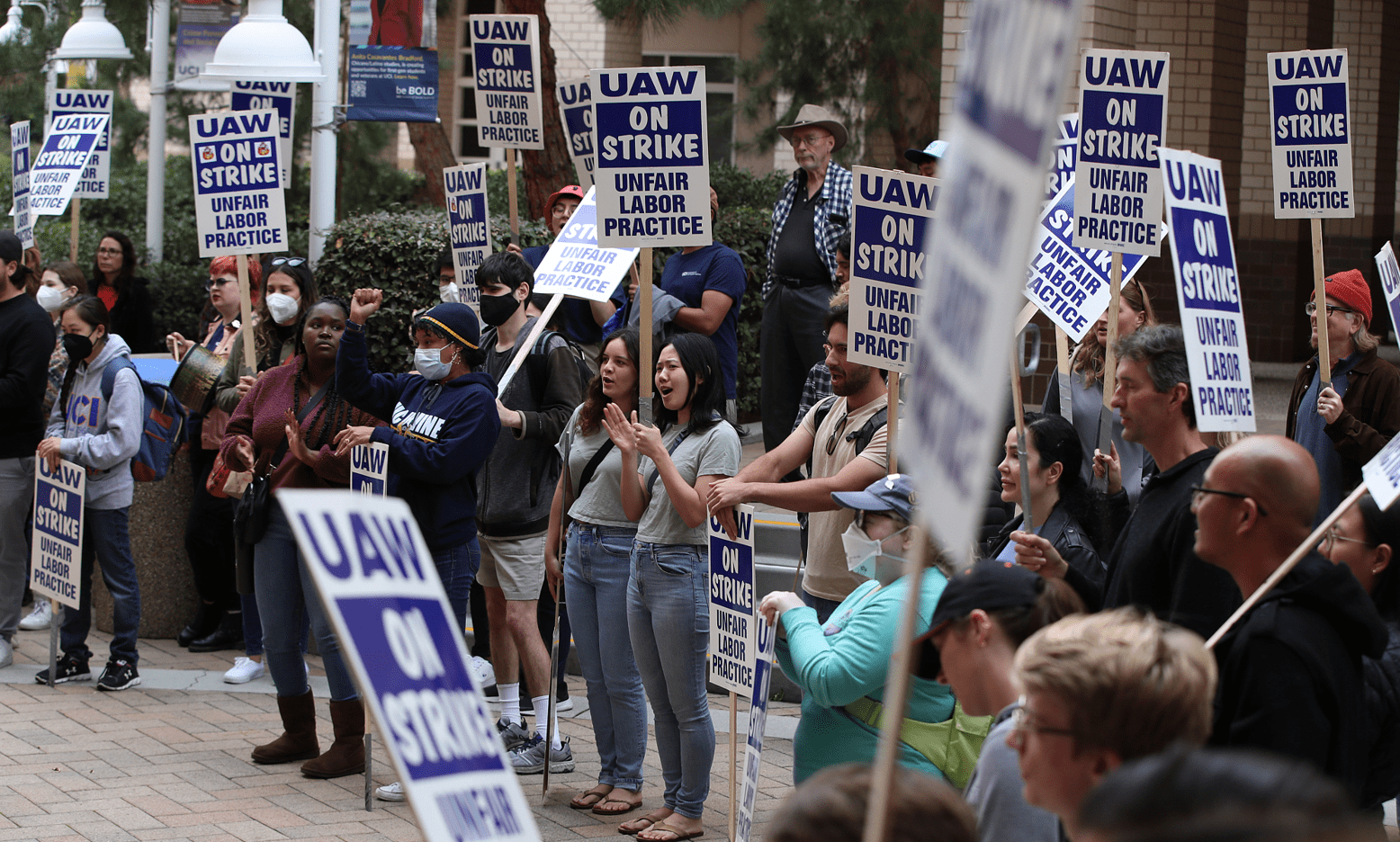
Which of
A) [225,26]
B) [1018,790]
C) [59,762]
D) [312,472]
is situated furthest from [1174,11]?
[1018,790]

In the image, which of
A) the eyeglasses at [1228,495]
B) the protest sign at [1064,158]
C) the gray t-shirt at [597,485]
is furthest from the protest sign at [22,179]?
the eyeglasses at [1228,495]

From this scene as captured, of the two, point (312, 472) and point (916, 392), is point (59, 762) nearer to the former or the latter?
point (312, 472)

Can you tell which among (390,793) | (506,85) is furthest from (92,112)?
(390,793)

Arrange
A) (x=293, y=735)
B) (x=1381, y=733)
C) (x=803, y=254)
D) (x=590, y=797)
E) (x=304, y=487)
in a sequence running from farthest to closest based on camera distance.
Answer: (x=803, y=254) < (x=293, y=735) < (x=304, y=487) < (x=590, y=797) < (x=1381, y=733)

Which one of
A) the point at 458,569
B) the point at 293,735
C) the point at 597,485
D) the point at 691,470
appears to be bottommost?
the point at 293,735

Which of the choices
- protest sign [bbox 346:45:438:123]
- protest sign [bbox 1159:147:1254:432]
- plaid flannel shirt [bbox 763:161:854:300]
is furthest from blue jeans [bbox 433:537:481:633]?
protest sign [bbox 346:45:438:123]

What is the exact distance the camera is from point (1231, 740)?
295 centimetres

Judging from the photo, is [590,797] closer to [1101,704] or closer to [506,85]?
[1101,704]

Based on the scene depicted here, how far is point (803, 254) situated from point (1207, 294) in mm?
4630

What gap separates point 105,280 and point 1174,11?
35.3 ft

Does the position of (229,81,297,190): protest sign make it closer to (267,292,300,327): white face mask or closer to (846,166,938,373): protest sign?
(267,292,300,327): white face mask

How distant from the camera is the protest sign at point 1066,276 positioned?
631 centimetres

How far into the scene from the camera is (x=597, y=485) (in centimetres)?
607

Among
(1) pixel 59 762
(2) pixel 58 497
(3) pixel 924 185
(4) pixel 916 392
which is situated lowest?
(1) pixel 59 762
